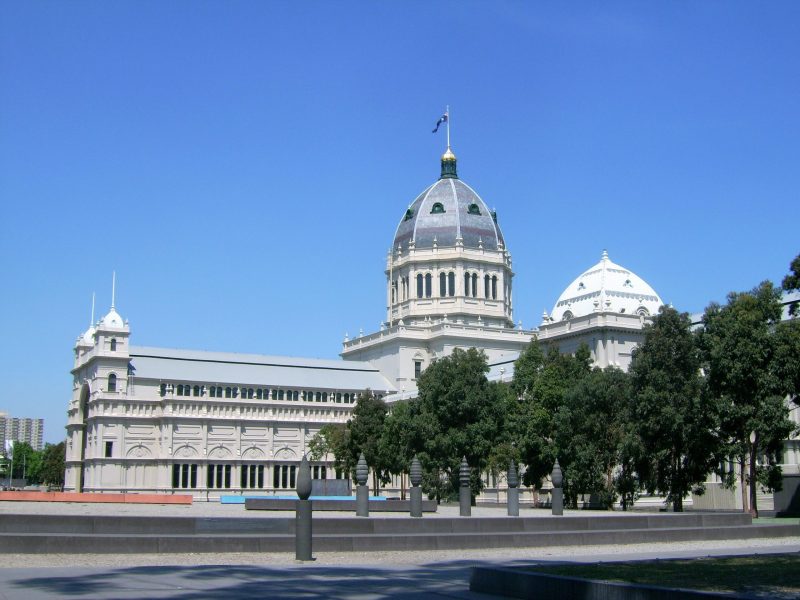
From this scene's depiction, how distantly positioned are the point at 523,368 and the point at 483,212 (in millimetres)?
71160

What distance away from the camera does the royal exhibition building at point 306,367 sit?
398ft

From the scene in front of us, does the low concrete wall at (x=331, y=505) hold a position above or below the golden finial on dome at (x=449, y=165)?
below

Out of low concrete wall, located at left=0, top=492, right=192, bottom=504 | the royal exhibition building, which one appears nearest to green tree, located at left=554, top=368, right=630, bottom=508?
low concrete wall, located at left=0, top=492, right=192, bottom=504

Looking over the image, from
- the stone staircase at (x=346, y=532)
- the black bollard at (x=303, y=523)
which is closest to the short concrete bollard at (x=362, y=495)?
the stone staircase at (x=346, y=532)

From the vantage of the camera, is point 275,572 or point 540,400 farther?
point 540,400

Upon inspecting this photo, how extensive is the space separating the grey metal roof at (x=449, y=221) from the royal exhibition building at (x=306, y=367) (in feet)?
0.66

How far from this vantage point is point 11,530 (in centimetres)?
3638

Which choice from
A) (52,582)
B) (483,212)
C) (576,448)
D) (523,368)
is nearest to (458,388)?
(523,368)

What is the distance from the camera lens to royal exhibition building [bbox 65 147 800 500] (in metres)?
121

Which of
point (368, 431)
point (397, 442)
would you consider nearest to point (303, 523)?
point (397, 442)

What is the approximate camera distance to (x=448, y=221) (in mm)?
144750

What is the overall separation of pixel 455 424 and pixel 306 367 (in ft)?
205

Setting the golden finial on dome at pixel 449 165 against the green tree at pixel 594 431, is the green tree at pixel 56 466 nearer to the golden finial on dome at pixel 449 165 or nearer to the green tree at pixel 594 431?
the golden finial on dome at pixel 449 165

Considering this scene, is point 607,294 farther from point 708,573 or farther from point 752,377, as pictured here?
point 708,573
